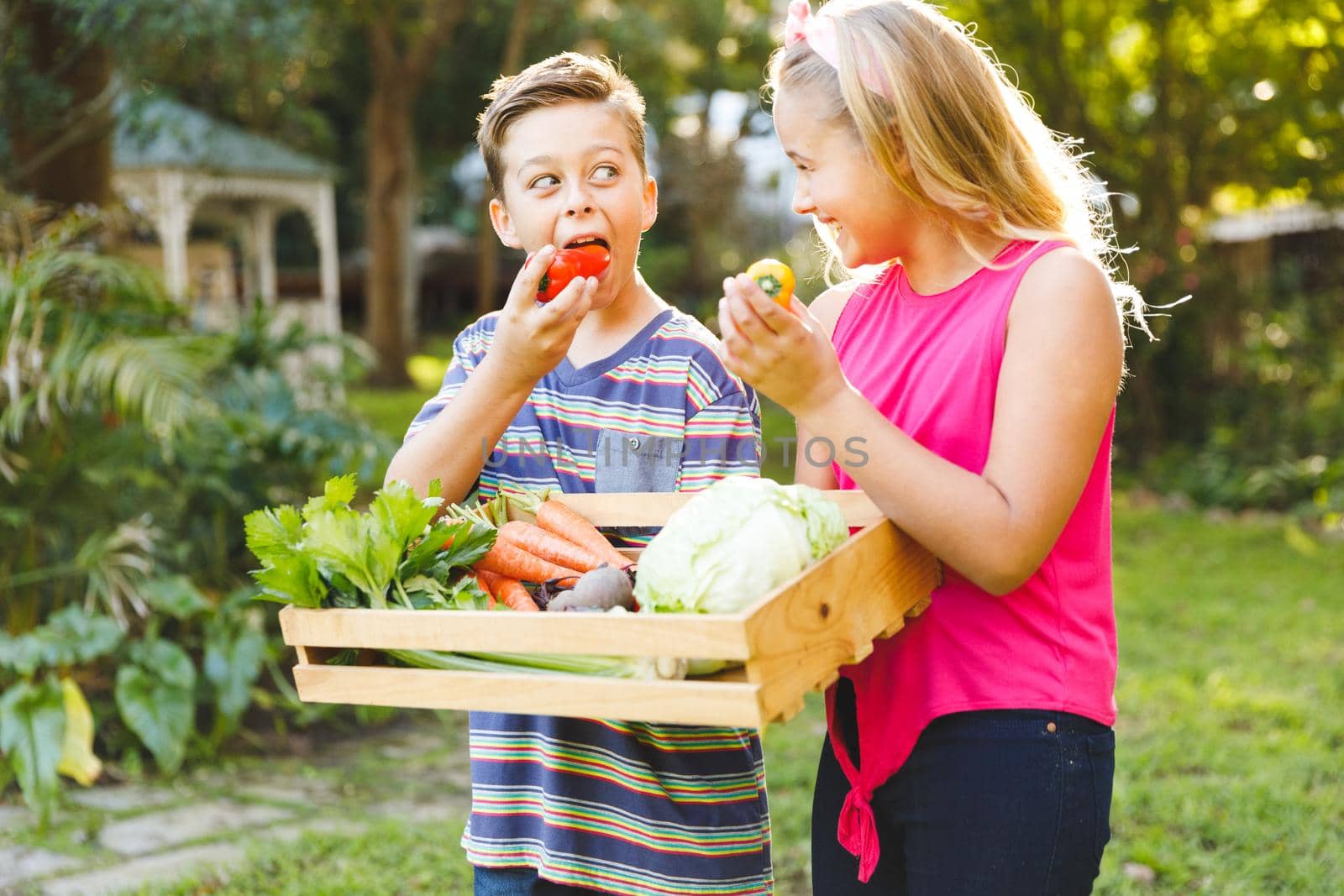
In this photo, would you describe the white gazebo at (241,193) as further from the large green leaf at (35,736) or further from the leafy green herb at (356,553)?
the leafy green herb at (356,553)

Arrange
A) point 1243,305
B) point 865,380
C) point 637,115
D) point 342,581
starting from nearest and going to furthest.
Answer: point 342,581 < point 865,380 < point 637,115 < point 1243,305

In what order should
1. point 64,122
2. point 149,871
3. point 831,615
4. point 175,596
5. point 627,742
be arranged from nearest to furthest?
point 831,615, point 627,742, point 149,871, point 175,596, point 64,122

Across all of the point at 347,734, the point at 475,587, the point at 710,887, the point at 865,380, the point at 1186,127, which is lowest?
the point at 347,734

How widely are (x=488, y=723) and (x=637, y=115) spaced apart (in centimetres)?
109

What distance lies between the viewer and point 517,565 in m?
1.93

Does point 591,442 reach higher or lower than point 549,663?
higher

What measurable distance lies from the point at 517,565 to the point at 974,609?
676 millimetres

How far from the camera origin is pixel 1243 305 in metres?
11.5

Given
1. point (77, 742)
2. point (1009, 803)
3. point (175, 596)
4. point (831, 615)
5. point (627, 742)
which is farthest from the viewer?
point (175, 596)

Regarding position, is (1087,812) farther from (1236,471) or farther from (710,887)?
(1236,471)

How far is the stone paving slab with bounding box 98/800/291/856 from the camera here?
4293 mm

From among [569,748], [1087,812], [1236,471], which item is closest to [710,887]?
[569,748]

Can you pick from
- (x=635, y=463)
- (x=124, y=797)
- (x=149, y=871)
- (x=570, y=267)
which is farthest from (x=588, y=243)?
(x=124, y=797)

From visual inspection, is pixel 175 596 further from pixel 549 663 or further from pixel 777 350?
pixel 777 350
